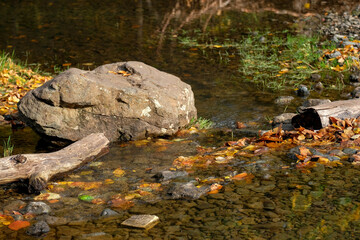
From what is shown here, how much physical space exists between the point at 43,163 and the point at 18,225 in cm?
92

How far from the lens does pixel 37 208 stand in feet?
13.5

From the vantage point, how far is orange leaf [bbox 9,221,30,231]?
3.85 meters

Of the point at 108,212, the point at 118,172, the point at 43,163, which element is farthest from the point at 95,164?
the point at 108,212

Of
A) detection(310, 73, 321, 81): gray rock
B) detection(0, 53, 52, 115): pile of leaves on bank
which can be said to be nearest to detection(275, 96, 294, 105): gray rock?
detection(310, 73, 321, 81): gray rock

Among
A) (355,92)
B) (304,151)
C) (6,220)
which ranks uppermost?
(355,92)

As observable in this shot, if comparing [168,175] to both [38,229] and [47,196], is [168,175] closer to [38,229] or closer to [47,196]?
[47,196]

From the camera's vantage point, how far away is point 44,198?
4402mm

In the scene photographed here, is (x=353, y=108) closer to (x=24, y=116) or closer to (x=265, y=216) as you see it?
(x=265, y=216)

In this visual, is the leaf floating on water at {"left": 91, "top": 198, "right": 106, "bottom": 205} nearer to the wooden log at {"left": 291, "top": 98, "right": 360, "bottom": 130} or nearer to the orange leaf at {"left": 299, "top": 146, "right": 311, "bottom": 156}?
the orange leaf at {"left": 299, "top": 146, "right": 311, "bottom": 156}

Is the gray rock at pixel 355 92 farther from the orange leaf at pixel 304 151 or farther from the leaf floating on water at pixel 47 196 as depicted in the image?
the leaf floating on water at pixel 47 196

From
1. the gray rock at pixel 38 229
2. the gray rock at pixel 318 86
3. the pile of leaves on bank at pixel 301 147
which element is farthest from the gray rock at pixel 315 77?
the gray rock at pixel 38 229

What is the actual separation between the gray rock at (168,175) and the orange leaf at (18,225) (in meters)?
1.37

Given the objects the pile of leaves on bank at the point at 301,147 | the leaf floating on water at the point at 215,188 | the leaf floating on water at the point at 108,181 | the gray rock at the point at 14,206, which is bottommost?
the gray rock at the point at 14,206

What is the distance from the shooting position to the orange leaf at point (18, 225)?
3.85 meters
